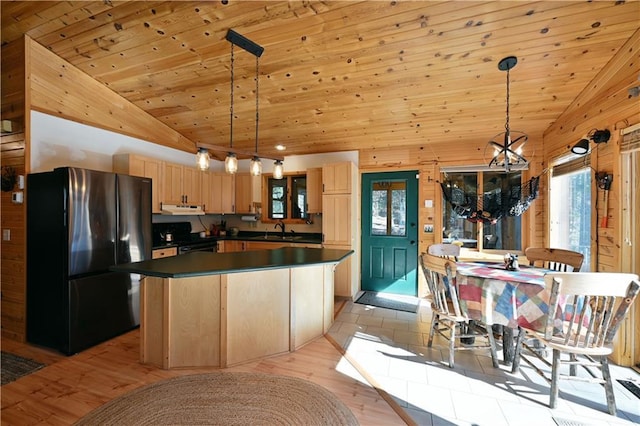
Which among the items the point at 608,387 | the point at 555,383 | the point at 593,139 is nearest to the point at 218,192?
the point at 555,383

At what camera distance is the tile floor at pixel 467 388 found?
183 centimetres

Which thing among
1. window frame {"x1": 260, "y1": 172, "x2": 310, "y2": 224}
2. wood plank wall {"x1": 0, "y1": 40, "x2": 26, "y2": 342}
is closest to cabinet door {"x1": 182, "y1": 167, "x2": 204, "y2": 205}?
window frame {"x1": 260, "y1": 172, "x2": 310, "y2": 224}

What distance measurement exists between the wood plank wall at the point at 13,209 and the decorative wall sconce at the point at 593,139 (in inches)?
223

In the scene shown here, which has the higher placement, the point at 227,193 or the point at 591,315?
the point at 227,193

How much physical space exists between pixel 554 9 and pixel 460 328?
3034mm

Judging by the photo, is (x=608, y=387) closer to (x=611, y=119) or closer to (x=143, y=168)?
(x=611, y=119)

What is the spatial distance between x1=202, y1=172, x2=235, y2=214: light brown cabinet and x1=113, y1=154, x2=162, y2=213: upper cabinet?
90cm

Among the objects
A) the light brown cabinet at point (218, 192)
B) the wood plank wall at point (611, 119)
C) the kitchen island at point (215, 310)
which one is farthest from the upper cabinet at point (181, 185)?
the wood plank wall at point (611, 119)

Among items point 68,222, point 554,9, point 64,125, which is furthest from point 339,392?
point 64,125

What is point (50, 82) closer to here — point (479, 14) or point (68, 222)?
point (68, 222)

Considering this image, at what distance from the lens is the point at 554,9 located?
2.07 metres

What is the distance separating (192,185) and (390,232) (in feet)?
11.5

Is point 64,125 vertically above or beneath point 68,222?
above

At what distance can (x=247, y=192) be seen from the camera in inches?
205
